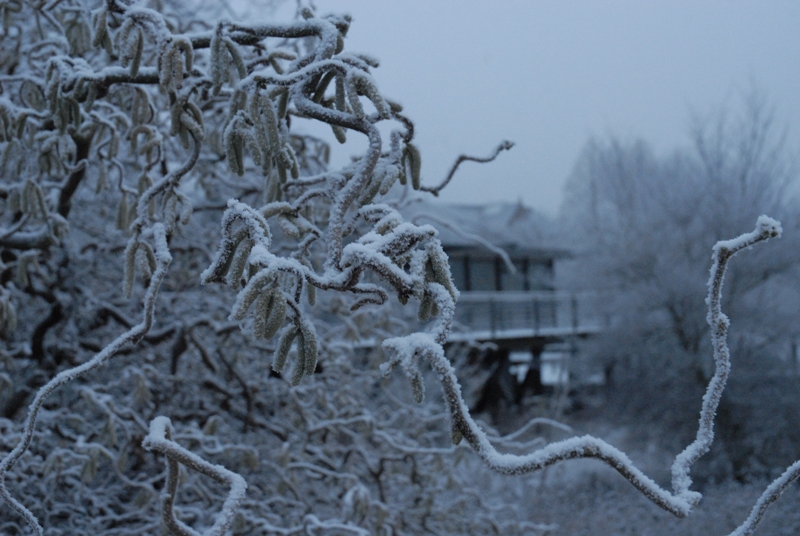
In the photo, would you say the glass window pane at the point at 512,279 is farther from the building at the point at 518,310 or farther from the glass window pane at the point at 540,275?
the glass window pane at the point at 540,275

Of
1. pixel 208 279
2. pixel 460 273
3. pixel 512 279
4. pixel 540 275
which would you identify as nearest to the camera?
pixel 208 279

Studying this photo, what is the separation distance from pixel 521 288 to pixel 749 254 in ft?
18.6

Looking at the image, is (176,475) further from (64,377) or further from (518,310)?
Result: (518,310)

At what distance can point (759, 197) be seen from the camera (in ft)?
20.8

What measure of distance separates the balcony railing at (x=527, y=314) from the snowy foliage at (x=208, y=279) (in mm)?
5755

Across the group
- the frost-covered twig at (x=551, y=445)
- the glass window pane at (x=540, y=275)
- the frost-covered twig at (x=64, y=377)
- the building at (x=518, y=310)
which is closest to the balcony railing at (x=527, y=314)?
the building at (x=518, y=310)

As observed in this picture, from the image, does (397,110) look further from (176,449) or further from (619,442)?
(619,442)

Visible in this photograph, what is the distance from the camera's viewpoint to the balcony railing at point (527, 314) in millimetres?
9109

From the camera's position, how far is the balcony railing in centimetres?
911

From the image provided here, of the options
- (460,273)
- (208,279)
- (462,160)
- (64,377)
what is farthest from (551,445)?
(460,273)

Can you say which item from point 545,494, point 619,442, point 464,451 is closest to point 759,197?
point 619,442

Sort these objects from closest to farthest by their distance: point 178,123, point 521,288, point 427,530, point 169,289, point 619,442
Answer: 1. point 178,123
2. point 427,530
3. point 169,289
4. point 619,442
5. point 521,288

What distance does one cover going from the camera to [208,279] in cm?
76

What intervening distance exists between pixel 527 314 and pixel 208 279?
32.5 ft
